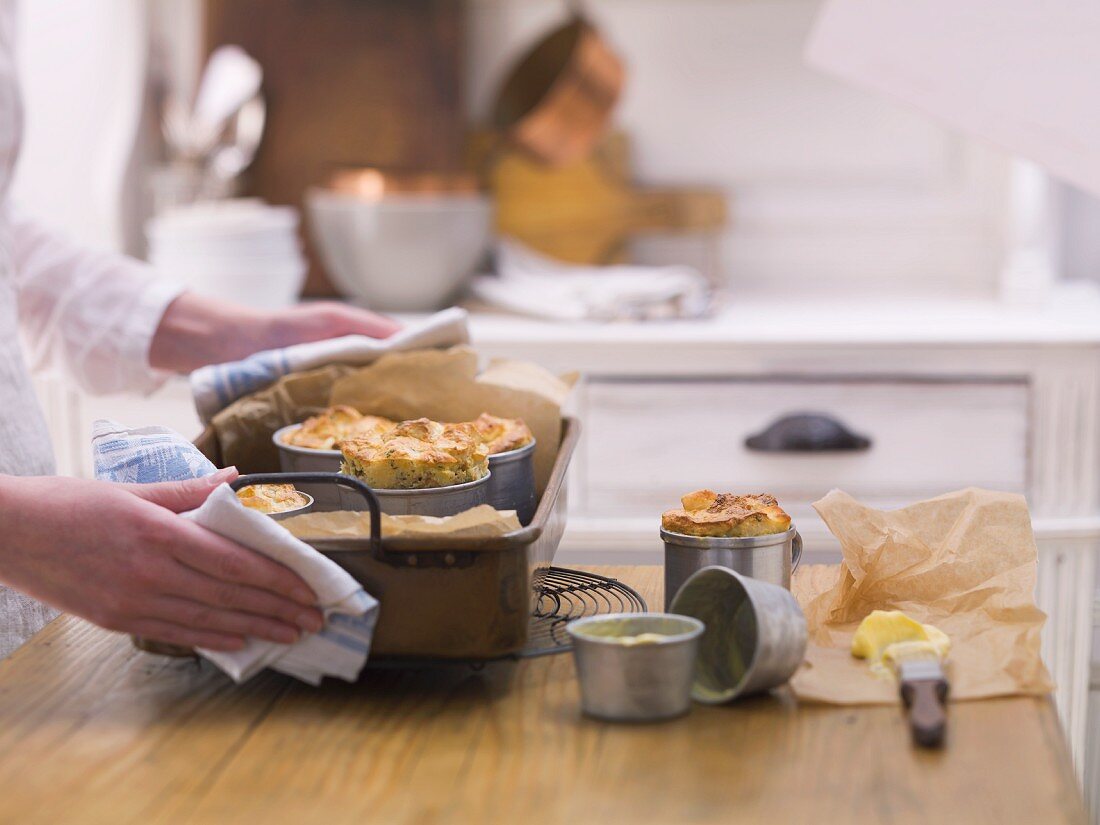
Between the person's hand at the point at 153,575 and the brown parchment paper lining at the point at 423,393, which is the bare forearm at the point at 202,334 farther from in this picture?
the person's hand at the point at 153,575

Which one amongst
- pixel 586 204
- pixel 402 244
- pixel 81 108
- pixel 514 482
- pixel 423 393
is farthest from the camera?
pixel 586 204

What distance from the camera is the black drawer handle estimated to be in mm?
1685

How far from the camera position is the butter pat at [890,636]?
720 mm

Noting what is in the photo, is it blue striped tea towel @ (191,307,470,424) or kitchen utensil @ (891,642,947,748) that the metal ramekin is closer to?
blue striped tea towel @ (191,307,470,424)

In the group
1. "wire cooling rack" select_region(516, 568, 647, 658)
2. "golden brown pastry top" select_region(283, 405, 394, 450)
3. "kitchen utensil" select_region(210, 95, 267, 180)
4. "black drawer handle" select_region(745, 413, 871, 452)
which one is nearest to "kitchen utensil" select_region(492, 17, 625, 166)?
"kitchen utensil" select_region(210, 95, 267, 180)

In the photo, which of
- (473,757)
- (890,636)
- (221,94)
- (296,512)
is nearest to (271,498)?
(296,512)

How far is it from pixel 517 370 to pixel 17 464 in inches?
16.8

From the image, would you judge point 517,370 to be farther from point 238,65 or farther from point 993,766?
point 238,65

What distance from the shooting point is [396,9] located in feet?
6.88

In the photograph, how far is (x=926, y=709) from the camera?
0.65 metres

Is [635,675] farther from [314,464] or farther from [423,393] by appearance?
[423,393]

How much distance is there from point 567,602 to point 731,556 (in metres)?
0.13

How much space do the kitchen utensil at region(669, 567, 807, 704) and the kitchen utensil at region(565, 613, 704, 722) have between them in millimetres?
31

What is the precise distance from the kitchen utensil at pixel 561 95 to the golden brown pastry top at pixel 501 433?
113 centimetres
